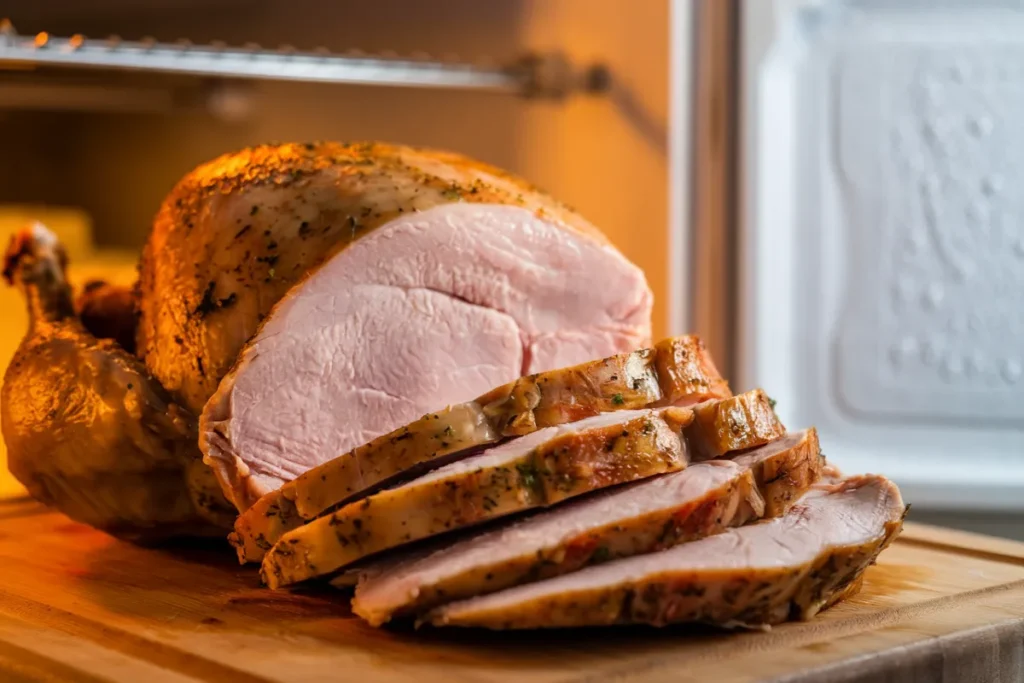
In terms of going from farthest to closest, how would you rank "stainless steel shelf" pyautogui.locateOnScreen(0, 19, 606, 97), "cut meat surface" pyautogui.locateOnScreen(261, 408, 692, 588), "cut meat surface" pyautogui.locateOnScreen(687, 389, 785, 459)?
"stainless steel shelf" pyautogui.locateOnScreen(0, 19, 606, 97) → "cut meat surface" pyautogui.locateOnScreen(687, 389, 785, 459) → "cut meat surface" pyautogui.locateOnScreen(261, 408, 692, 588)

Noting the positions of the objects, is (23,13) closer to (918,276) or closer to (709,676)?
(918,276)

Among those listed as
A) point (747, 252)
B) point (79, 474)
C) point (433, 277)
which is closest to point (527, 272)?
point (433, 277)

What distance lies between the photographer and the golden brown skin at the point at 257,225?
6.10ft

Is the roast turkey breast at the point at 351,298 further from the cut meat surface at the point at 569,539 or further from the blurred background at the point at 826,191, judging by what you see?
the blurred background at the point at 826,191

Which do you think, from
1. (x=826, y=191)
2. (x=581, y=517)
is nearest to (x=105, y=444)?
(x=581, y=517)

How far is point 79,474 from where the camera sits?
1.93m

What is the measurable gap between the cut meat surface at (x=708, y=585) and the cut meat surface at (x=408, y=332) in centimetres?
45

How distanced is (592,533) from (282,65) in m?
1.51

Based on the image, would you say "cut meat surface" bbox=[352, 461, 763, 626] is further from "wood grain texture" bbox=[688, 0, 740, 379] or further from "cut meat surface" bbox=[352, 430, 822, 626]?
"wood grain texture" bbox=[688, 0, 740, 379]

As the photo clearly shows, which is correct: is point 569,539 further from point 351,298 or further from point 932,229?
point 932,229

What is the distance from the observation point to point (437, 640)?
1513 mm

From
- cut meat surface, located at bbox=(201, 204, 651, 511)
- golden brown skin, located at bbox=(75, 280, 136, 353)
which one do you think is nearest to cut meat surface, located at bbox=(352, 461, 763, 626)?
cut meat surface, located at bbox=(201, 204, 651, 511)

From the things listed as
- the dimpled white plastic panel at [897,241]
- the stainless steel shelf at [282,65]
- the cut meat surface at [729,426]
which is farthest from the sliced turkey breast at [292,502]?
the dimpled white plastic panel at [897,241]

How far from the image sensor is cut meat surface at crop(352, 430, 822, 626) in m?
1.47
